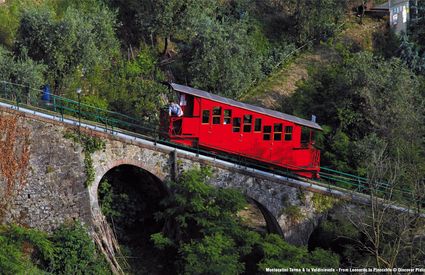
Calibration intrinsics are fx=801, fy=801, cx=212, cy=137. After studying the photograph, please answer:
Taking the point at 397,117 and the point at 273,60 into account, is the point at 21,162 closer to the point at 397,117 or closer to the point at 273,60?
the point at 397,117

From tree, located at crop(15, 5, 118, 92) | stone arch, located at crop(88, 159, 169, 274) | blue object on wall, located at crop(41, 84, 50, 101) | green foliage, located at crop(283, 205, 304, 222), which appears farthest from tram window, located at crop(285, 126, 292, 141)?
blue object on wall, located at crop(41, 84, 50, 101)

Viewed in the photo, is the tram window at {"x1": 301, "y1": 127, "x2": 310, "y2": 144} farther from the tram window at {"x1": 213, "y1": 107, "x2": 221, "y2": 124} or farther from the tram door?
the tram window at {"x1": 213, "y1": 107, "x2": 221, "y2": 124}

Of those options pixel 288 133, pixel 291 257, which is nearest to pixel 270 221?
pixel 288 133

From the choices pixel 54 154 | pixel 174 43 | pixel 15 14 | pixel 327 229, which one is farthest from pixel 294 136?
pixel 15 14

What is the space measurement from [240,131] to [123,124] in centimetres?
551

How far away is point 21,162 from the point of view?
32188 millimetres

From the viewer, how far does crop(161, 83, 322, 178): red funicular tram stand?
3500cm

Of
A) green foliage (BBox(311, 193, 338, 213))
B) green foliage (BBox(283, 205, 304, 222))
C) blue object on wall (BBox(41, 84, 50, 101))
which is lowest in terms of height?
green foliage (BBox(283, 205, 304, 222))

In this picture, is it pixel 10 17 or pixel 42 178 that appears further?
pixel 10 17

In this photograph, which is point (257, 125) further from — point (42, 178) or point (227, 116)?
point (42, 178)

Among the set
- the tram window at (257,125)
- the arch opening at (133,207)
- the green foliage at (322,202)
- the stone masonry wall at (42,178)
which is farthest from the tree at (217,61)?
the stone masonry wall at (42,178)

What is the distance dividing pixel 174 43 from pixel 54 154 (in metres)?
17.8

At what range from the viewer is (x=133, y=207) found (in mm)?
36062

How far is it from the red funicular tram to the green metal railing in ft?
1.36
